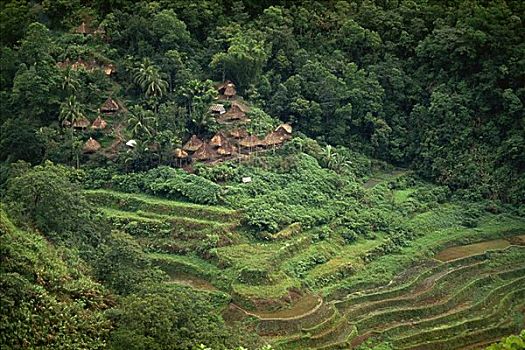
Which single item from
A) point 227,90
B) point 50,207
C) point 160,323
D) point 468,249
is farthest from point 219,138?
point 160,323

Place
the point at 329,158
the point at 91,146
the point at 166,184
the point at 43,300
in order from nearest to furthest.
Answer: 1. the point at 43,300
2. the point at 166,184
3. the point at 91,146
4. the point at 329,158

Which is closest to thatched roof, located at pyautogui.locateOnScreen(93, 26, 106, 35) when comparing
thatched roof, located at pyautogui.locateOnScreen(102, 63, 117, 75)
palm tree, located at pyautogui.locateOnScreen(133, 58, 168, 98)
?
thatched roof, located at pyautogui.locateOnScreen(102, 63, 117, 75)

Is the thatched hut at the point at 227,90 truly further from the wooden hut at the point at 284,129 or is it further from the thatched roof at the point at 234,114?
the wooden hut at the point at 284,129

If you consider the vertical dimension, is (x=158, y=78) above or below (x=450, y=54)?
below

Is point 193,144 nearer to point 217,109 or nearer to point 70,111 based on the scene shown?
point 217,109

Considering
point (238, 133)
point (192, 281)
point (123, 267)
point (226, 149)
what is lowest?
point (192, 281)

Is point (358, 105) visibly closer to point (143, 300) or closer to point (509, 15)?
point (509, 15)

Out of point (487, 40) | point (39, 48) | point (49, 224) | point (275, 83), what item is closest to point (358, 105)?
point (275, 83)
